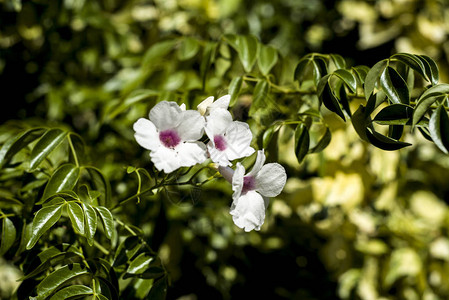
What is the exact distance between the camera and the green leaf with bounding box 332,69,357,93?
0.94 metres

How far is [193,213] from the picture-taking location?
6.07 feet

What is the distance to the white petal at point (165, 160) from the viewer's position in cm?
82

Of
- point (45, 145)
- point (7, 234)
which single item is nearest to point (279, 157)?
point (45, 145)

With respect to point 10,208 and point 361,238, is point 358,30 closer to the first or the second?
point 361,238

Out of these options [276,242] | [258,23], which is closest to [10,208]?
[276,242]

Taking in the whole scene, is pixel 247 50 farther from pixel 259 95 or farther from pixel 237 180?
pixel 237 180

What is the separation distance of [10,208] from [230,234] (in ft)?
3.10

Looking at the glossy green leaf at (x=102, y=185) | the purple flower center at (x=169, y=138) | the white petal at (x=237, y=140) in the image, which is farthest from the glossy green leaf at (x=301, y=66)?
the glossy green leaf at (x=102, y=185)

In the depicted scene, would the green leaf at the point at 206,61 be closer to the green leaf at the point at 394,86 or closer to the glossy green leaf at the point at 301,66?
the glossy green leaf at the point at 301,66

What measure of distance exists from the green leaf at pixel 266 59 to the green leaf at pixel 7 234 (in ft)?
2.61

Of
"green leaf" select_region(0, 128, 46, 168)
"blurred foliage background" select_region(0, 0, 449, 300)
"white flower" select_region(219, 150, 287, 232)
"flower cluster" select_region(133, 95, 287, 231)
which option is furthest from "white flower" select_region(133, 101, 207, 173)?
"blurred foliage background" select_region(0, 0, 449, 300)

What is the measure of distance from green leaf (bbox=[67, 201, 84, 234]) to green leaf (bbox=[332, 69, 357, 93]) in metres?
0.66

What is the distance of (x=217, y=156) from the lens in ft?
2.82

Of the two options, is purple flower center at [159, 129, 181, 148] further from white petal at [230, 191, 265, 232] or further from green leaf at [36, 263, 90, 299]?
green leaf at [36, 263, 90, 299]
